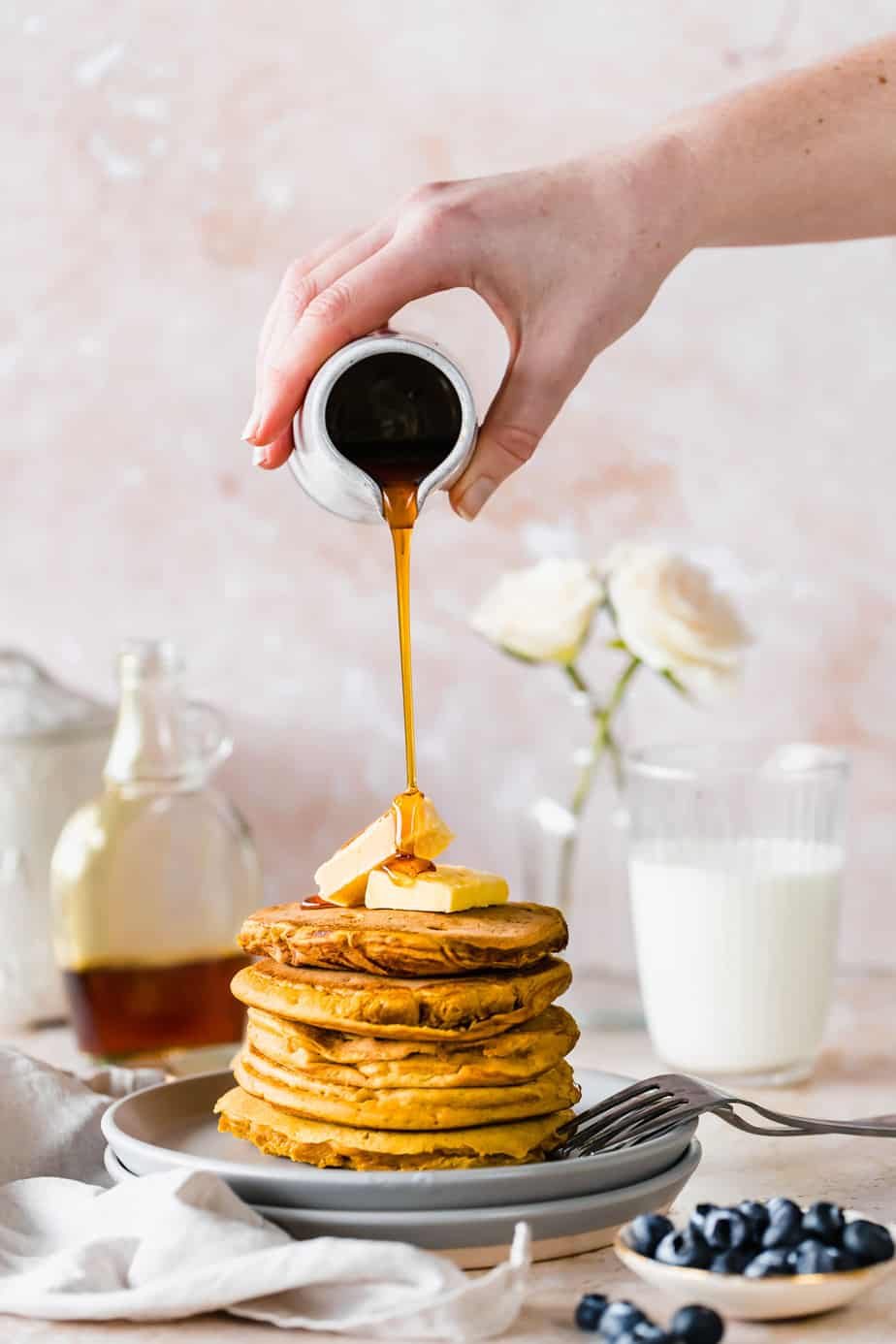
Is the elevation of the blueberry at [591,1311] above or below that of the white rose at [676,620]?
below

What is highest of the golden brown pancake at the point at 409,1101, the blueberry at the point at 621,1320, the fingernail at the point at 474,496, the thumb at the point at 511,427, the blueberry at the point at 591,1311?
the thumb at the point at 511,427

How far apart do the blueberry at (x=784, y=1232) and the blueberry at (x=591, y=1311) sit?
94 millimetres

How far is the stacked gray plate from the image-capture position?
3.16 feet

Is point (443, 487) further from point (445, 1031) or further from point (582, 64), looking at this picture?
point (582, 64)

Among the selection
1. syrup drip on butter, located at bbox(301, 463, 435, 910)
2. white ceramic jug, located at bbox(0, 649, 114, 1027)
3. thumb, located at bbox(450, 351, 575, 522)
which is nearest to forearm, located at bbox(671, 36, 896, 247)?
thumb, located at bbox(450, 351, 575, 522)

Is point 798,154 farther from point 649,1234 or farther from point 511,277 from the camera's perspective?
point 649,1234

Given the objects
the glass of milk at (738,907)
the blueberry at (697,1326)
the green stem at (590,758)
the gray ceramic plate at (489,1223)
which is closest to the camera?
the blueberry at (697,1326)

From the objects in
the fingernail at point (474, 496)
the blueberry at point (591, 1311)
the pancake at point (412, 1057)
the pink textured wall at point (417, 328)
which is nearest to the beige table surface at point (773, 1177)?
the blueberry at point (591, 1311)

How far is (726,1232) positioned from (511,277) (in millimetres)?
650

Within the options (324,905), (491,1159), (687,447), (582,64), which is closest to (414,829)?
(324,905)

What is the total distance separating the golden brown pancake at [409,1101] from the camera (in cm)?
100

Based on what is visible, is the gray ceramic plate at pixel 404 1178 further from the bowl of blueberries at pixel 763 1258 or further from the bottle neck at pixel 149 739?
the bottle neck at pixel 149 739

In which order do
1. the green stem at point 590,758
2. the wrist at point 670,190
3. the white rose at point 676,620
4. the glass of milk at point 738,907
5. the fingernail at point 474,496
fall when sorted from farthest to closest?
the green stem at point 590,758
the white rose at point 676,620
the glass of milk at point 738,907
the wrist at point 670,190
the fingernail at point 474,496

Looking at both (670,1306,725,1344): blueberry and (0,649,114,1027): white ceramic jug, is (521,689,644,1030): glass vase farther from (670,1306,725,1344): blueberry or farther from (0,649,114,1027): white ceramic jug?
(670,1306,725,1344): blueberry
